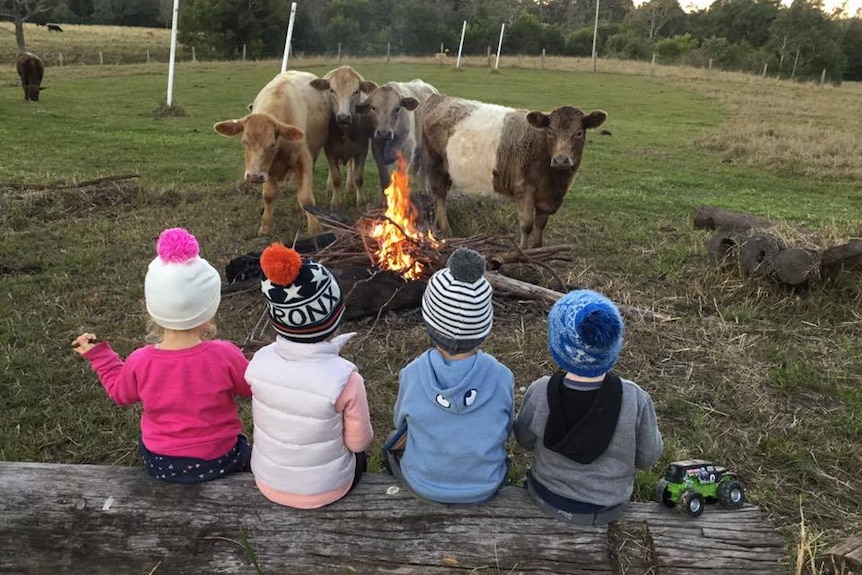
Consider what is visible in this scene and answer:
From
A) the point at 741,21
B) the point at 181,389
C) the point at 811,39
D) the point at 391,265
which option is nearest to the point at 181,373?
the point at 181,389

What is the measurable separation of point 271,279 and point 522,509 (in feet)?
4.30

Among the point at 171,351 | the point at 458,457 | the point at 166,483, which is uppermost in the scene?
the point at 171,351

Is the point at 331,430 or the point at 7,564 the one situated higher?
the point at 331,430

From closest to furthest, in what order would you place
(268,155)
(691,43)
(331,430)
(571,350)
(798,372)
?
(571,350) → (331,430) → (798,372) → (268,155) → (691,43)

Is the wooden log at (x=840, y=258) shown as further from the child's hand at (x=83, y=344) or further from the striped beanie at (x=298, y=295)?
the child's hand at (x=83, y=344)

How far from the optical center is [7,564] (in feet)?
7.92

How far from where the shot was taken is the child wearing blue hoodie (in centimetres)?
244

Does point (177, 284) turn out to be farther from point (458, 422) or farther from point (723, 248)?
point (723, 248)

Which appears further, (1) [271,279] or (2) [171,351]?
(2) [171,351]

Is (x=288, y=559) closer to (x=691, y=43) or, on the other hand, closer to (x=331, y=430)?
(x=331, y=430)

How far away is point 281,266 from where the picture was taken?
2.27 meters

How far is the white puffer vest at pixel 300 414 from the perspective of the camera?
7.99 feet

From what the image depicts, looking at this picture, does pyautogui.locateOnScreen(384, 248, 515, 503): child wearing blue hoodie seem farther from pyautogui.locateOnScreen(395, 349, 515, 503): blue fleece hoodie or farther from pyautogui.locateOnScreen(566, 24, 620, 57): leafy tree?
pyautogui.locateOnScreen(566, 24, 620, 57): leafy tree

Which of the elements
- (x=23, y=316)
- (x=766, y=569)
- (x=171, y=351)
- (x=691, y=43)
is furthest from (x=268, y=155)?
(x=691, y=43)
